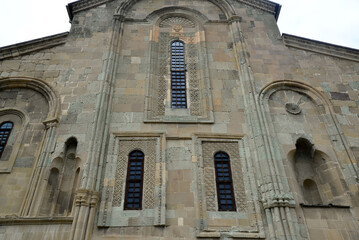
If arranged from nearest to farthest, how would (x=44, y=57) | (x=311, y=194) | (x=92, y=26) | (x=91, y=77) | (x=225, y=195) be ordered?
(x=225, y=195), (x=311, y=194), (x=91, y=77), (x=44, y=57), (x=92, y=26)

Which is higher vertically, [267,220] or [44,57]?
[44,57]

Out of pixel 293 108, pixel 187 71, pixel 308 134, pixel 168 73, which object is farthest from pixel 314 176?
pixel 168 73

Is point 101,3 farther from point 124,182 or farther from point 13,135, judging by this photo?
point 124,182

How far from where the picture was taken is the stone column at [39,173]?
29.7 ft

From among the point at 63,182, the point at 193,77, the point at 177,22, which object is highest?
the point at 177,22

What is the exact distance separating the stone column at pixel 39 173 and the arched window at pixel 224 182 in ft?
19.4

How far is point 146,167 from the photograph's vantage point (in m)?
9.88

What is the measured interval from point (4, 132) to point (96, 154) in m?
4.30

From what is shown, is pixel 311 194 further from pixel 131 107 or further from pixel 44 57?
pixel 44 57

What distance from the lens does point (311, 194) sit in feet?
A: 34.0

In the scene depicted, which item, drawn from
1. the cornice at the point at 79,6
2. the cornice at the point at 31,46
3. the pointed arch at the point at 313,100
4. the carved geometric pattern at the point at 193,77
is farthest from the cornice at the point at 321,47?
the cornice at the point at 31,46

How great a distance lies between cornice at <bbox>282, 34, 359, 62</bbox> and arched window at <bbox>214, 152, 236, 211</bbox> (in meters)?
7.05

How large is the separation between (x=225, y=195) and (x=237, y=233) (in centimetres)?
130

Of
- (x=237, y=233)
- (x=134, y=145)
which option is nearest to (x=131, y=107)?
(x=134, y=145)
